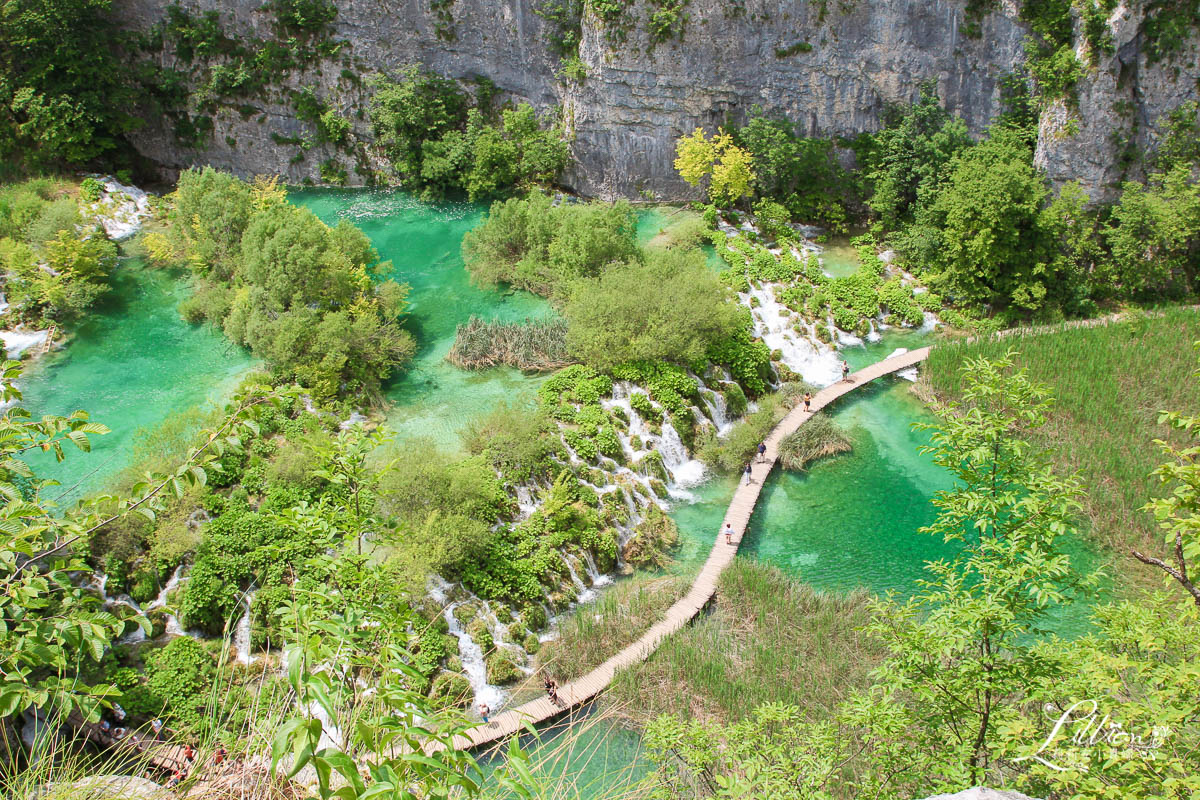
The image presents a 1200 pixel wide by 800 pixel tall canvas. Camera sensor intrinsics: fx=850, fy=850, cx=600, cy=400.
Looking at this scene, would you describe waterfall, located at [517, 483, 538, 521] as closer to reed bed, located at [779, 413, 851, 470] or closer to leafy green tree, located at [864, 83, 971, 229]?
reed bed, located at [779, 413, 851, 470]

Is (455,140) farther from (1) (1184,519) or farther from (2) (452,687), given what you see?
(1) (1184,519)

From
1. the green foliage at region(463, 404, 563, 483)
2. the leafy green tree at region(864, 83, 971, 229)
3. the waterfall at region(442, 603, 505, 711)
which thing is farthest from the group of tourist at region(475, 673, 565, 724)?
the leafy green tree at region(864, 83, 971, 229)

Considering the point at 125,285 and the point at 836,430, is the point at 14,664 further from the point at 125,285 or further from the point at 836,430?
the point at 125,285

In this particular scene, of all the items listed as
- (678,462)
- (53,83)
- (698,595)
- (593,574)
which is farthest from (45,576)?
(53,83)

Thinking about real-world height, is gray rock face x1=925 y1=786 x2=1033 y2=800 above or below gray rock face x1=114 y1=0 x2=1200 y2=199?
below

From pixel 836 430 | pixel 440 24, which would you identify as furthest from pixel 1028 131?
pixel 440 24

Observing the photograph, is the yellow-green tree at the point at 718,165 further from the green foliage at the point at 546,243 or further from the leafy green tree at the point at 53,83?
the leafy green tree at the point at 53,83
